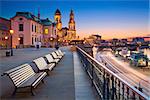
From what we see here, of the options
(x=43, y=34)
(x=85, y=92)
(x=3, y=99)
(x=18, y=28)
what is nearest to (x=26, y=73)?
(x=3, y=99)

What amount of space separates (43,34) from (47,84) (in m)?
74.6

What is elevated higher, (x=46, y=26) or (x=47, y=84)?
(x=46, y=26)

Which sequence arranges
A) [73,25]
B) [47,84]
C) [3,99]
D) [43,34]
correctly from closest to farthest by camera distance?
[3,99], [47,84], [43,34], [73,25]

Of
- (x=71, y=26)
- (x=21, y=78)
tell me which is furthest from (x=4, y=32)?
(x=71, y=26)

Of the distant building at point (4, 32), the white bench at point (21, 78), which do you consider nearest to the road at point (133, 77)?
the white bench at point (21, 78)

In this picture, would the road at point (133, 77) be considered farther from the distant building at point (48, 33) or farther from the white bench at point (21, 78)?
the distant building at point (48, 33)

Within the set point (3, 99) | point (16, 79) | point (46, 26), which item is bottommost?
point (3, 99)

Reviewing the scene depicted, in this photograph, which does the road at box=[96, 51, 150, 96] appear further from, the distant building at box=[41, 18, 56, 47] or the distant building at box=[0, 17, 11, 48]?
the distant building at box=[0, 17, 11, 48]

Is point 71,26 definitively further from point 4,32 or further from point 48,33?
point 4,32

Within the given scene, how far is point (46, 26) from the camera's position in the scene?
84.6m

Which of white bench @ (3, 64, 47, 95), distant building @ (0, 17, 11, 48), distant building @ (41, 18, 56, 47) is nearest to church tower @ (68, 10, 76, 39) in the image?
distant building @ (41, 18, 56, 47)

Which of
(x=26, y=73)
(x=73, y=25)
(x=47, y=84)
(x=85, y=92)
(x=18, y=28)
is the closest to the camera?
(x=85, y=92)

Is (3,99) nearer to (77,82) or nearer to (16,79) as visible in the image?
(16,79)

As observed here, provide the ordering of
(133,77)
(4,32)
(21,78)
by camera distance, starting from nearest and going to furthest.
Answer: (21,78) → (133,77) → (4,32)
